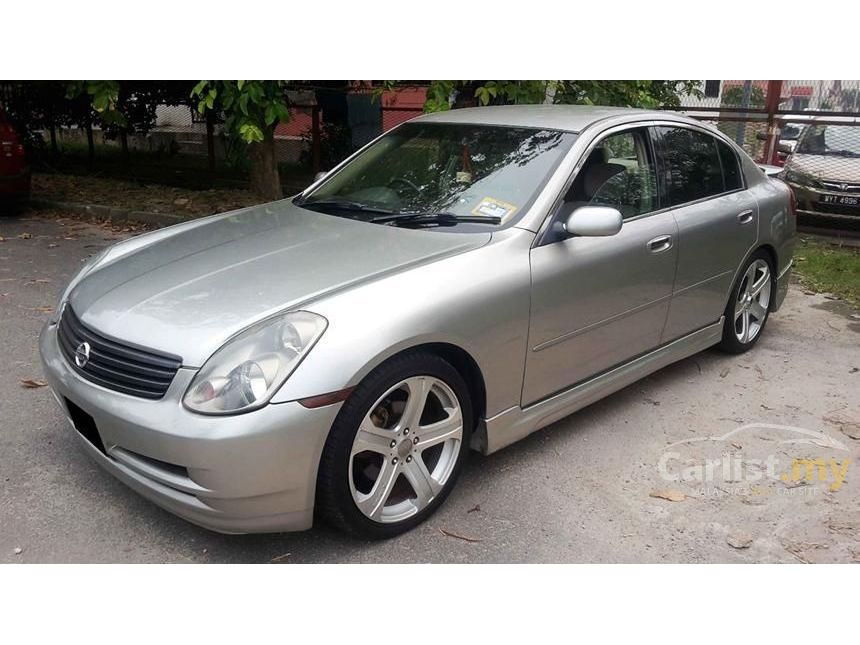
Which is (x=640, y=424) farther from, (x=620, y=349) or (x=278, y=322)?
(x=278, y=322)

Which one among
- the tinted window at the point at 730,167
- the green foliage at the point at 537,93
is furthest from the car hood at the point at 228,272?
the green foliage at the point at 537,93

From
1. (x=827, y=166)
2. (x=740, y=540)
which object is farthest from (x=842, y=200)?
(x=740, y=540)

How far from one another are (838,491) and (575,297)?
1.53 metres

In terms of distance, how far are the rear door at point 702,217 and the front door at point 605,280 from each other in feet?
0.43

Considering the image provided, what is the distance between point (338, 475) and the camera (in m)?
2.71

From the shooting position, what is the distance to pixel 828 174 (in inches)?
344

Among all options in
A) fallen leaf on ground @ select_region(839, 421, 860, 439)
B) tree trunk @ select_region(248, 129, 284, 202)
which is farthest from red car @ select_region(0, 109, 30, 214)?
fallen leaf on ground @ select_region(839, 421, 860, 439)

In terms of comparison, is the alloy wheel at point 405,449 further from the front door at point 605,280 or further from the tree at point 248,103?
the tree at point 248,103

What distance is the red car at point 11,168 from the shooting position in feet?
27.8

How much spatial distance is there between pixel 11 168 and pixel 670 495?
8288 millimetres

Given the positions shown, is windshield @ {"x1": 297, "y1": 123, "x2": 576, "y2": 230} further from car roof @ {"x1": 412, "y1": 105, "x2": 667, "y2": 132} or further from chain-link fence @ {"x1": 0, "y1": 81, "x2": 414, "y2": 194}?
chain-link fence @ {"x1": 0, "y1": 81, "x2": 414, "y2": 194}

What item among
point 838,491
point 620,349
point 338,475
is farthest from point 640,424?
point 338,475

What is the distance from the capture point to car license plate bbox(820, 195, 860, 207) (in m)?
8.52

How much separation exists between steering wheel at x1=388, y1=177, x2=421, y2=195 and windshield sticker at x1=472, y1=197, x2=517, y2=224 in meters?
0.41
